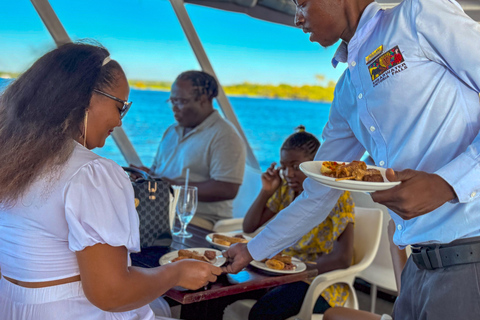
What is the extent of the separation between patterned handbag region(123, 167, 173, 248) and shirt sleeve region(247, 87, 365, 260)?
1.83 feet

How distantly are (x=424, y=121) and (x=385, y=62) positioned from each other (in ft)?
0.63

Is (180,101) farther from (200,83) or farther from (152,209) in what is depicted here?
(152,209)

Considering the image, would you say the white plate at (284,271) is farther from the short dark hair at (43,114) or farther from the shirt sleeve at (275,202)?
the short dark hair at (43,114)

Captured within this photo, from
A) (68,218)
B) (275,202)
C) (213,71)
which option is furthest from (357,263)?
(213,71)

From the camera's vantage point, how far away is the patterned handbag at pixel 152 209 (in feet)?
7.04

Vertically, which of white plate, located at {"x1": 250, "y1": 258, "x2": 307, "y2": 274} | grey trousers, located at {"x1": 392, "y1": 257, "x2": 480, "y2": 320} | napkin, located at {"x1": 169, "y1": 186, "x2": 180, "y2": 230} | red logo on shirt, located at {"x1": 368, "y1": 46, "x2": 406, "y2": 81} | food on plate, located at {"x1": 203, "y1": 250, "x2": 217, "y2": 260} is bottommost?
white plate, located at {"x1": 250, "y1": 258, "x2": 307, "y2": 274}

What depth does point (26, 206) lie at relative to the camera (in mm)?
1291

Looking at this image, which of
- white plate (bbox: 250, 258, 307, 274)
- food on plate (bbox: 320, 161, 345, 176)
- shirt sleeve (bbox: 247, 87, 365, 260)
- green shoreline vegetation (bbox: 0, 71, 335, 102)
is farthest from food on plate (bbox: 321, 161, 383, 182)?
green shoreline vegetation (bbox: 0, 71, 335, 102)

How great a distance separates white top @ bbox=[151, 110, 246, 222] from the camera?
11.6ft

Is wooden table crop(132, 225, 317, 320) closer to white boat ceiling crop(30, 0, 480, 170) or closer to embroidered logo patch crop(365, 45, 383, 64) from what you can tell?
embroidered logo patch crop(365, 45, 383, 64)

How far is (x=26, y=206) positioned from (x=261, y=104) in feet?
132

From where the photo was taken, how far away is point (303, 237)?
253 centimetres

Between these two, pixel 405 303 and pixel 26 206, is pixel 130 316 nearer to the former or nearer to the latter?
pixel 26 206

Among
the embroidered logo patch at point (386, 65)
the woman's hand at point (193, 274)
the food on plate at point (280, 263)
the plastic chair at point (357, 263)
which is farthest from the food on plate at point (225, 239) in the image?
the embroidered logo patch at point (386, 65)
